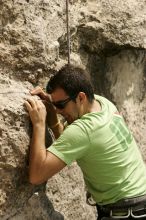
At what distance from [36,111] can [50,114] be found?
8.9 inches

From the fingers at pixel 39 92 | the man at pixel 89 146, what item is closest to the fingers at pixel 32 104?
the man at pixel 89 146

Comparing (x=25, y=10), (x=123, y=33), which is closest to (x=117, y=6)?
(x=123, y=33)

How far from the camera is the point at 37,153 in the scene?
2691 mm

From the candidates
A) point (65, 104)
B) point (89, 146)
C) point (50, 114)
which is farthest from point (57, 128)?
point (89, 146)

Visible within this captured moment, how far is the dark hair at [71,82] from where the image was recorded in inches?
112

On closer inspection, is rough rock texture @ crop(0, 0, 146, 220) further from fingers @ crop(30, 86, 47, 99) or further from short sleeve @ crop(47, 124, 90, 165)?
short sleeve @ crop(47, 124, 90, 165)

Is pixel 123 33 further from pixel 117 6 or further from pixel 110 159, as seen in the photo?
pixel 110 159

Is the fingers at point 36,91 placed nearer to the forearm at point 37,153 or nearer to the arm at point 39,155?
the arm at point 39,155

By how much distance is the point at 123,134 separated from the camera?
3.01 m

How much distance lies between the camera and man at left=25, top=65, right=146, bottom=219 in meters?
2.72

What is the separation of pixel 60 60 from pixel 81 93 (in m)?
0.69

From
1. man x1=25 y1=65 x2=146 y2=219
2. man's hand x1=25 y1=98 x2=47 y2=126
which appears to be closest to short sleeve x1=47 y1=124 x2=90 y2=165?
man x1=25 y1=65 x2=146 y2=219

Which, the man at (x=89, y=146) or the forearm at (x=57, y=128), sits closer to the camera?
the man at (x=89, y=146)

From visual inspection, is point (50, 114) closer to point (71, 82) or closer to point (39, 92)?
point (39, 92)
